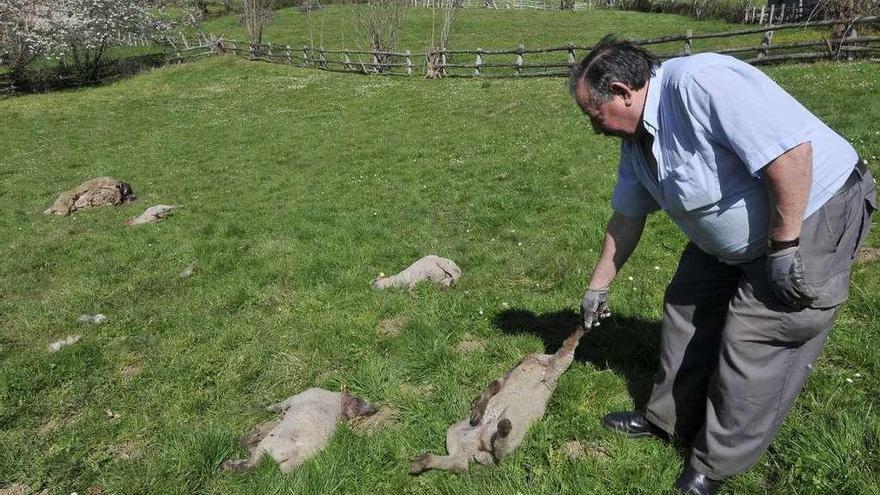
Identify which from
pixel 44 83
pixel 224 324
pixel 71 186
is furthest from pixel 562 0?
pixel 224 324

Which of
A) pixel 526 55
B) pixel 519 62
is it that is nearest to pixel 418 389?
pixel 519 62

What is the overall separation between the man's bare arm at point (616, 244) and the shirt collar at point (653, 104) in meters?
0.97

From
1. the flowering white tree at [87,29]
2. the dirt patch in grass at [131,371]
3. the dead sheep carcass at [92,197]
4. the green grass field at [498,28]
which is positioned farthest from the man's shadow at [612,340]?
the flowering white tree at [87,29]

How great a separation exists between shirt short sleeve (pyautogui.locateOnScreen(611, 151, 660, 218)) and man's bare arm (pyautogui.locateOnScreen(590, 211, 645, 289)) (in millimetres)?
71

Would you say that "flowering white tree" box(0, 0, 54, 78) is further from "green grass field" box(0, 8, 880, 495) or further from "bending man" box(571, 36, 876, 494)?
"bending man" box(571, 36, 876, 494)

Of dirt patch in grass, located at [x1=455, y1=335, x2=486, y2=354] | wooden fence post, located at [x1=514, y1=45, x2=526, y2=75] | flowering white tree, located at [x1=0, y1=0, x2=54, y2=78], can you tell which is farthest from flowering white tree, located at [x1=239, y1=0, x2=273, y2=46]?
dirt patch in grass, located at [x1=455, y1=335, x2=486, y2=354]

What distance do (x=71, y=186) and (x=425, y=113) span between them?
1105cm

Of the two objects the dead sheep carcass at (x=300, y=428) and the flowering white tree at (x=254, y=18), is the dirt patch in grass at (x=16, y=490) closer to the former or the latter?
the dead sheep carcass at (x=300, y=428)

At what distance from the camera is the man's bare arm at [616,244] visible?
3.94 m

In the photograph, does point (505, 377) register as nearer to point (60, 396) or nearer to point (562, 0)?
point (60, 396)

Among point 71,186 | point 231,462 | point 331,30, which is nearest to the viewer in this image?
point 231,462

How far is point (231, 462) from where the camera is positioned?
173 inches

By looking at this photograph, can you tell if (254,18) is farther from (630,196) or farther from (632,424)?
(632,424)

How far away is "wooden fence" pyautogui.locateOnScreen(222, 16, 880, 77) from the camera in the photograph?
18.2 m
